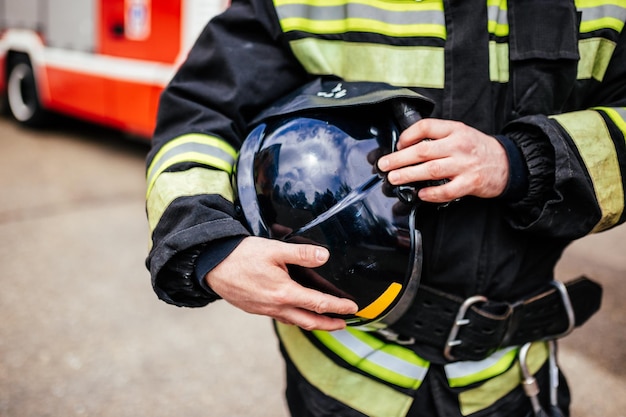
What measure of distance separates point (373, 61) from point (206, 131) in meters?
0.34

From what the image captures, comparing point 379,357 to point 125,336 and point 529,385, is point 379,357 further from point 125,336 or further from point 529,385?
point 125,336

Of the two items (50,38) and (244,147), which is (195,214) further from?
(50,38)

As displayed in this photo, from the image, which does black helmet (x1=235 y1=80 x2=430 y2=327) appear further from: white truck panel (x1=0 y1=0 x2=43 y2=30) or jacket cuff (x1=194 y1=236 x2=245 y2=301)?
white truck panel (x1=0 y1=0 x2=43 y2=30)

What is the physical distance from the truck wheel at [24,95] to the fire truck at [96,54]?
0.01m

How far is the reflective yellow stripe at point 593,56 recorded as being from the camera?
1.06 meters

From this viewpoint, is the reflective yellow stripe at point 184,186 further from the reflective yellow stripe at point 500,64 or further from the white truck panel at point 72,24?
the white truck panel at point 72,24

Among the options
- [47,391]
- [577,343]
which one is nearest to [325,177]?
[47,391]

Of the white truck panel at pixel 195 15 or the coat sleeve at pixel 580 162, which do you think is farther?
the white truck panel at pixel 195 15

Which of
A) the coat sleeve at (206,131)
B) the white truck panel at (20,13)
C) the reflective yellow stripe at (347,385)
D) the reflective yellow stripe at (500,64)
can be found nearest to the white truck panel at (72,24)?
the white truck panel at (20,13)

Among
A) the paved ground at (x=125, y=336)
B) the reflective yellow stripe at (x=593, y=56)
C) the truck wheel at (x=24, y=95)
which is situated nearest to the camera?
the reflective yellow stripe at (x=593, y=56)

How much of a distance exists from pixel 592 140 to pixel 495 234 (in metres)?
0.24

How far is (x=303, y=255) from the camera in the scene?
3.17ft

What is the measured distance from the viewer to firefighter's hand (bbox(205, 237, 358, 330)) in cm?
97

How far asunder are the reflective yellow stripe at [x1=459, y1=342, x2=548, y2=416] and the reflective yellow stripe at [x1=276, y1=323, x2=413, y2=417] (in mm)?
115
